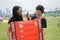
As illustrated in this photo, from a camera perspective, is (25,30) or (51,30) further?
(51,30)

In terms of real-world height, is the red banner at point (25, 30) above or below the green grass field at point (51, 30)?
above

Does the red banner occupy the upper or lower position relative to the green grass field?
upper

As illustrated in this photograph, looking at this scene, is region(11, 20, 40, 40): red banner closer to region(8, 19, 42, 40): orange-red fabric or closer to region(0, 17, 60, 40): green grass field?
region(8, 19, 42, 40): orange-red fabric

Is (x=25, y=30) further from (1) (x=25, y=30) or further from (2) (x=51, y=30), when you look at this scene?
(2) (x=51, y=30)

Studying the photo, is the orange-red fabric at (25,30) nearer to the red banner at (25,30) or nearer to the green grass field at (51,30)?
the red banner at (25,30)

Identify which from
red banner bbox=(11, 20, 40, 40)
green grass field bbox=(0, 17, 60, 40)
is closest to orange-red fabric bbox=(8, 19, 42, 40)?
red banner bbox=(11, 20, 40, 40)

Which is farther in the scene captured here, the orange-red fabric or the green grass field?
the green grass field

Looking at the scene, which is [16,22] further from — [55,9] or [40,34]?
[55,9]

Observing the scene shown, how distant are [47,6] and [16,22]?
12.5 ft

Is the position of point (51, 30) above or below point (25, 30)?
below

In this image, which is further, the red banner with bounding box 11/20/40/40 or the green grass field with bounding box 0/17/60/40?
the green grass field with bounding box 0/17/60/40

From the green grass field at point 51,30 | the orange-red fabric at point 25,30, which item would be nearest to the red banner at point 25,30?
the orange-red fabric at point 25,30

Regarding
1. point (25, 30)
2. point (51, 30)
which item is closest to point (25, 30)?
point (25, 30)

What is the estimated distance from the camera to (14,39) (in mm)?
2262
